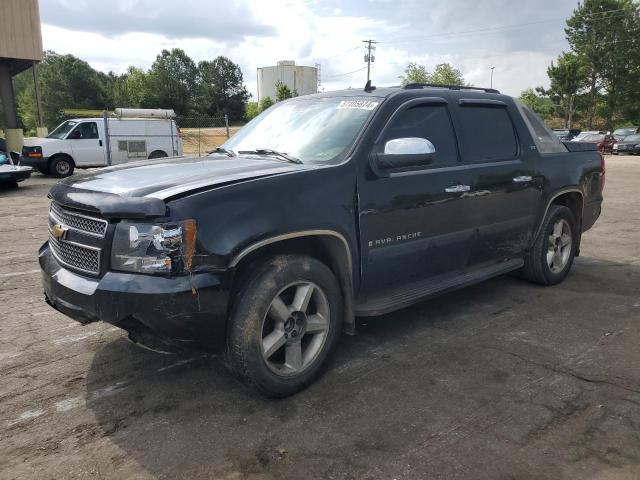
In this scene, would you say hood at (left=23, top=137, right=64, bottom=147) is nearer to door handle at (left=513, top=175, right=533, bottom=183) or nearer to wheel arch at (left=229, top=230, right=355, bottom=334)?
door handle at (left=513, top=175, right=533, bottom=183)

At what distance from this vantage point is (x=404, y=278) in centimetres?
394

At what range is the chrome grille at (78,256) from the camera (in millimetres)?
3025

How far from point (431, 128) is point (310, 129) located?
0.96m

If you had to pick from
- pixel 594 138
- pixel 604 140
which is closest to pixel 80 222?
pixel 594 138

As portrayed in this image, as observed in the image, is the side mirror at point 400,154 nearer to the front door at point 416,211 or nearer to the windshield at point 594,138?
the front door at point 416,211

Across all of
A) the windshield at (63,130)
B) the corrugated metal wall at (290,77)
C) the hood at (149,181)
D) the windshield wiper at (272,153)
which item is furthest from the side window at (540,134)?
the corrugated metal wall at (290,77)

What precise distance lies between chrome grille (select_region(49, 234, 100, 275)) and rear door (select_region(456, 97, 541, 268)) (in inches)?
113

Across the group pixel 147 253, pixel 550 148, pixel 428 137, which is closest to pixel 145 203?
pixel 147 253

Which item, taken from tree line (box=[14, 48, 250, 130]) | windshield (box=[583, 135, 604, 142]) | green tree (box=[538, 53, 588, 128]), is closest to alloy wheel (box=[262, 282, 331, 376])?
windshield (box=[583, 135, 604, 142])

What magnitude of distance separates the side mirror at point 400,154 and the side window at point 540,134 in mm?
2037

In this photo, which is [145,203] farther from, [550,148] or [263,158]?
[550,148]

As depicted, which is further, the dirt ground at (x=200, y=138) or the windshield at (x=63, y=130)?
the dirt ground at (x=200, y=138)

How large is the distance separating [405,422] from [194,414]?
48.2 inches

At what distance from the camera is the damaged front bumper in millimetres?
2779
